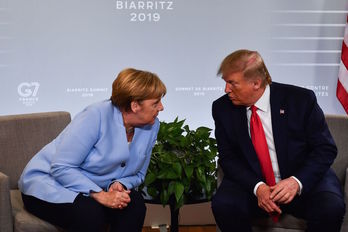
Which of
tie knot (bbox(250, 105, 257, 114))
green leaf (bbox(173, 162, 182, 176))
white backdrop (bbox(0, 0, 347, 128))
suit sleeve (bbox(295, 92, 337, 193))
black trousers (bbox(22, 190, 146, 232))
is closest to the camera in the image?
black trousers (bbox(22, 190, 146, 232))

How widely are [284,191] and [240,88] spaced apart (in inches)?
21.2

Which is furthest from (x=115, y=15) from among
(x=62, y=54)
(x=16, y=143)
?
(x=16, y=143)

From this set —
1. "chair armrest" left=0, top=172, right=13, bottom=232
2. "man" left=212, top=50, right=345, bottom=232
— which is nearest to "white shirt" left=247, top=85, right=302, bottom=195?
"man" left=212, top=50, right=345, bottom=232

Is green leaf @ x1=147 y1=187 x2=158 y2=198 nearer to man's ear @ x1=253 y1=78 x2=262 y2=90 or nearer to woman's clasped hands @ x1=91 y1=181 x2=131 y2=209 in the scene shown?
woman's clasped hands @ x1=91 y1=181 x2=131 y2=209

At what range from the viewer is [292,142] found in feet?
9.83

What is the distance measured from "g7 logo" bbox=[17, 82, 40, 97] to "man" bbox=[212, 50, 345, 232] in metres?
1.41

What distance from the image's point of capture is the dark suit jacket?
2957 mm

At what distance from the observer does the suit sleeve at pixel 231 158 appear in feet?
9.79

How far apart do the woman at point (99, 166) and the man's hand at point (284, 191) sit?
627 mm

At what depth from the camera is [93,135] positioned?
2750 millimetres

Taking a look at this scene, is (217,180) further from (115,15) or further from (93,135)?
(115,15)

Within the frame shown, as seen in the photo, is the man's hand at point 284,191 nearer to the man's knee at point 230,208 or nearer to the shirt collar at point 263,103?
the man's knee at point 230,208

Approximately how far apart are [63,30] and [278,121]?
1.62 meters

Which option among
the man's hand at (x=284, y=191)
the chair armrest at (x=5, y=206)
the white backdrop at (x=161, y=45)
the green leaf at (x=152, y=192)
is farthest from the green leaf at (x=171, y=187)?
the white backdrop at (x=161, y=45)
